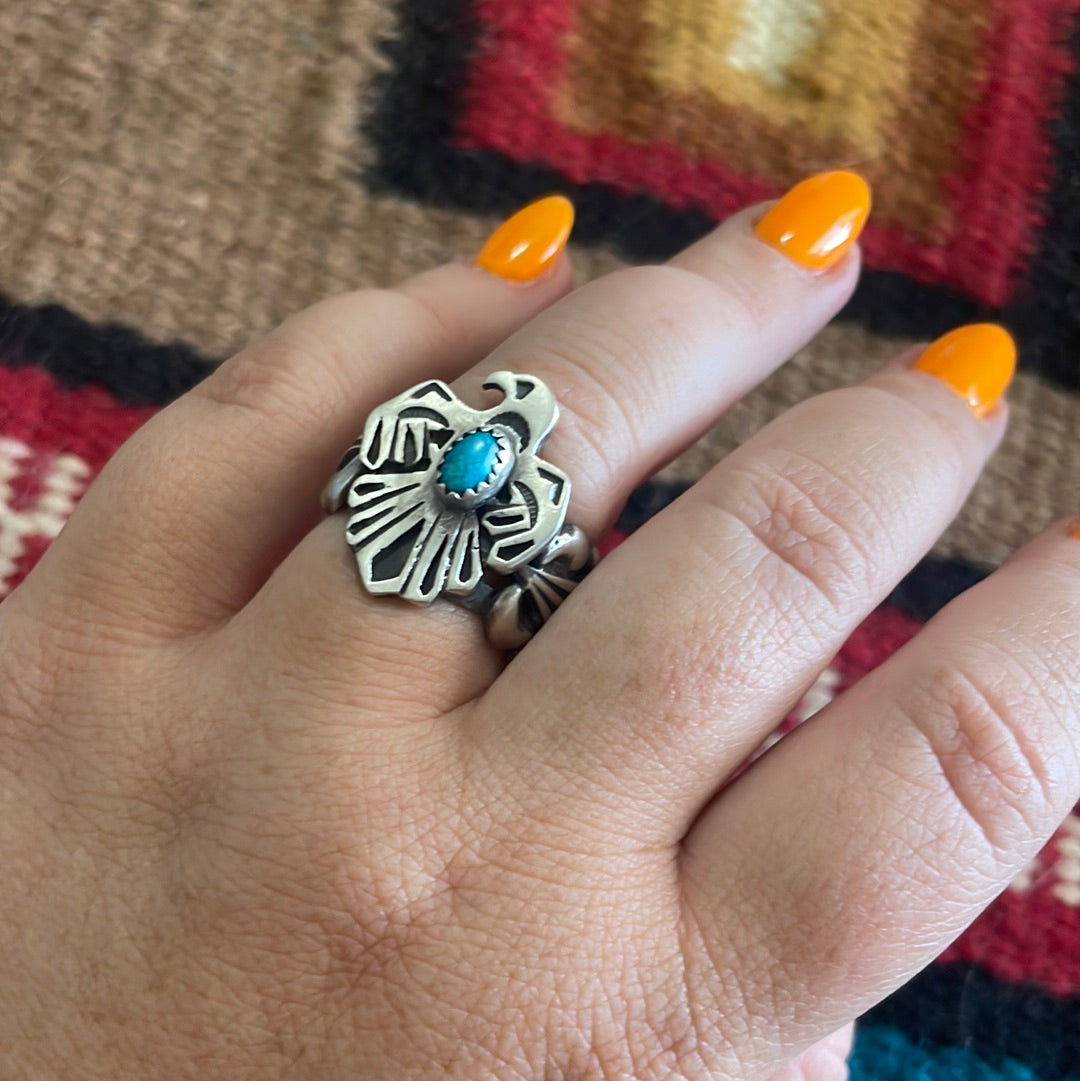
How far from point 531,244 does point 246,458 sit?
8.7 inches

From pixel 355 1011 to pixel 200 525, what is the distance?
263mm

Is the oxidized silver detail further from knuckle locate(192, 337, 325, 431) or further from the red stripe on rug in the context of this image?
the red stripe on rug

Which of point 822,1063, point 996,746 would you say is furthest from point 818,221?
point 822,1063

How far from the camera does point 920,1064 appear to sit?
2.52 ft

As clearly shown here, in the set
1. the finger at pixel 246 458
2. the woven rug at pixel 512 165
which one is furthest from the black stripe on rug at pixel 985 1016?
the finger at pixel 246 458

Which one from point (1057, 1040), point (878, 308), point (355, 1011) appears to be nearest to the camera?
point (355, 1011)

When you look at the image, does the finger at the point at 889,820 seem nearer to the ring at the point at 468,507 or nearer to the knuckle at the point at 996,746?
the knuckle at the point at 996,746

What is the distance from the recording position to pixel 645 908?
21.3 inches

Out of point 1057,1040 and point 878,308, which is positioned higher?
point 878,308

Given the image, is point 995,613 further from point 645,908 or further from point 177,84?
point 177,84

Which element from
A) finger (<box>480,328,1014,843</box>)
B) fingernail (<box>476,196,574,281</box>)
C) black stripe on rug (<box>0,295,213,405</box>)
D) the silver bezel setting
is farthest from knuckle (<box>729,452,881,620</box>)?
black stripe on rug (<box>0,295,213,405</box>)

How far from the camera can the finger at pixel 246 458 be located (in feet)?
2.10

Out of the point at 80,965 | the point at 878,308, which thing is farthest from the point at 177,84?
the point at 80,965

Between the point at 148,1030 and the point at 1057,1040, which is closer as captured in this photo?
the point at 148,1030
